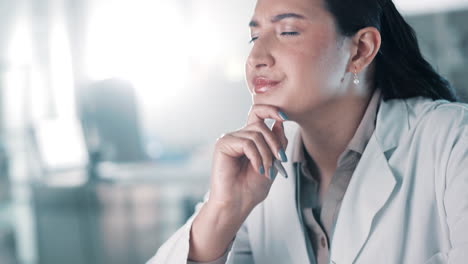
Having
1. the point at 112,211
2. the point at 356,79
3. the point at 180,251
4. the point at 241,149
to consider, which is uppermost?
the point at 356,79

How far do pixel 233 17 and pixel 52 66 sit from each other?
2.25m

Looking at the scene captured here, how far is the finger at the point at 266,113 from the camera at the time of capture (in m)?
1.17

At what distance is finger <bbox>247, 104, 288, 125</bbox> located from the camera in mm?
1172

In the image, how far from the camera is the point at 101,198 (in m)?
3.28

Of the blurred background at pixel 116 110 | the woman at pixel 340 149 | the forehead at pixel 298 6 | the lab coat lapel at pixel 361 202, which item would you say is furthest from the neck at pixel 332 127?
the blurred background at pixel 116 110

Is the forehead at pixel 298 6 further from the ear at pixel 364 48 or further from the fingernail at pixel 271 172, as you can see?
the fingernail at pixel 271 172

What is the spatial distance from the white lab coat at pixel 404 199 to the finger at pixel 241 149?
22cm

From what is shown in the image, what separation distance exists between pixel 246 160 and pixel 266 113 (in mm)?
155

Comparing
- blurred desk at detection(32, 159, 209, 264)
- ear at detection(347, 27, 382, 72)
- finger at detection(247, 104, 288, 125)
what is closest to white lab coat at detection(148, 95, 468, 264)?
ear at detection(347, 27, 382, 72)

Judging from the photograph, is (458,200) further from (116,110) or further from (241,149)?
(116,110)

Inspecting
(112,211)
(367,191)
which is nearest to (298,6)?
(367,191)

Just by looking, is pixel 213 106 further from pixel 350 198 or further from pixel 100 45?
pixel 350 198

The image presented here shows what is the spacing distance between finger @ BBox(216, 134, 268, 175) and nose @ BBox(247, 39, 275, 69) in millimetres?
187

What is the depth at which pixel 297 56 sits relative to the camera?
116 cm
